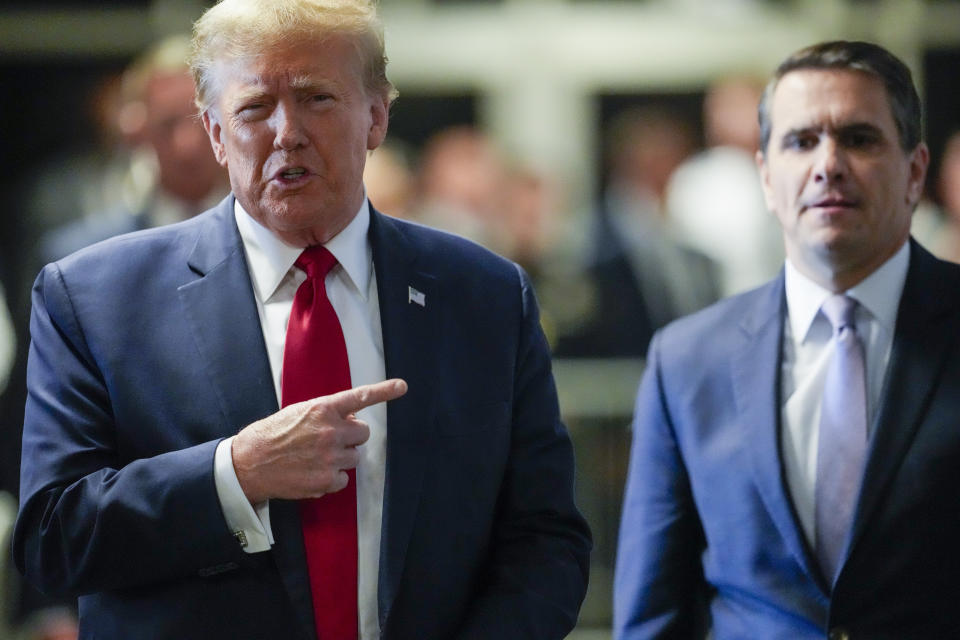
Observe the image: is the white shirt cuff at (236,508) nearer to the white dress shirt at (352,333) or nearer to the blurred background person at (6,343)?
the white dress shirt at (352,333)

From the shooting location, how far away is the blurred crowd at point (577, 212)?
18.1 ft

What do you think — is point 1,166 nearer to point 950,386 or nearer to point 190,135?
point 190,135

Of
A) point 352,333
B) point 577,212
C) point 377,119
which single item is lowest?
point 577,212

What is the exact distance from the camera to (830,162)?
3.27 meters

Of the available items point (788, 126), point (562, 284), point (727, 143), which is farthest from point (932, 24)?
point (788, 126)

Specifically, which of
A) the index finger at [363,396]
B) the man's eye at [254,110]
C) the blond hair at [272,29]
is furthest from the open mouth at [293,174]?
the index finger at [363,396]

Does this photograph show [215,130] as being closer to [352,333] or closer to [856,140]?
[352,333]

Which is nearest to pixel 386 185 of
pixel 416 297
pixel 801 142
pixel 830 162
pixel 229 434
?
pixel 801 142

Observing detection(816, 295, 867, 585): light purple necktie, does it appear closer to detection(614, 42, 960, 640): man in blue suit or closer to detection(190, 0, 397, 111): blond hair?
detection(614, 42, 960, 640): man in blue suit

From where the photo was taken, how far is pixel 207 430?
258 cm

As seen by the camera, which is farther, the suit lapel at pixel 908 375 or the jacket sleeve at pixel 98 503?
the suit lapel at pixel 908 375

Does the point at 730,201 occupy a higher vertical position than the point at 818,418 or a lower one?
lower

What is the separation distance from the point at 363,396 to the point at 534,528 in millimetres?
513

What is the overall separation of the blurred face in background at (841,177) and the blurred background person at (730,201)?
157 inches
